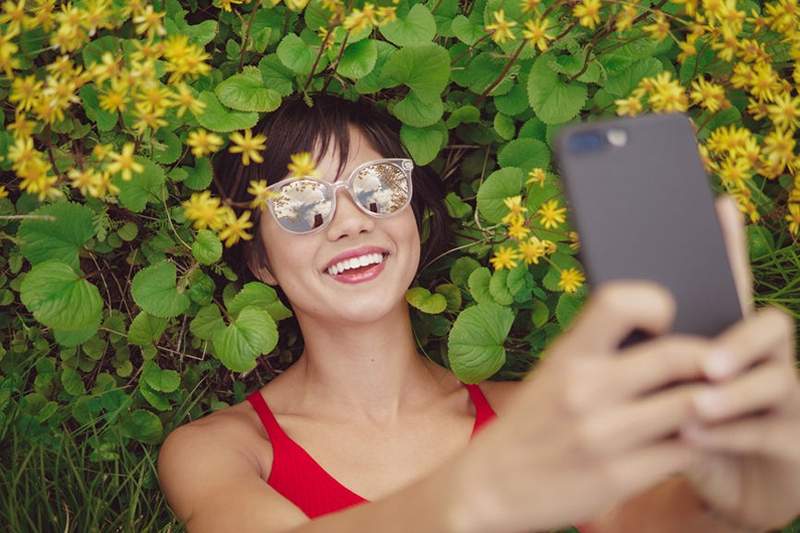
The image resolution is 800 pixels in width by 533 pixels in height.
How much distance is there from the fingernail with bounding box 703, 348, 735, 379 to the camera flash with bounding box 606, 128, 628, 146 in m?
0.42

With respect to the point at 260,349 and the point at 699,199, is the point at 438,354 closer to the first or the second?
the point at 260,349

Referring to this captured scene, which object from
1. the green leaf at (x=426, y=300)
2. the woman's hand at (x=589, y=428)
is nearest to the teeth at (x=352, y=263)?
the green leaf at (x=426, y=300)

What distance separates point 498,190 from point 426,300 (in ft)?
1.48

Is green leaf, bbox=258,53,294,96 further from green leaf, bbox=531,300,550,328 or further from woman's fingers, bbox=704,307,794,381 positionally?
woman's fingers, bbox=704,307,794,381

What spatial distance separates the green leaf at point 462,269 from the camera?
2.72 metres

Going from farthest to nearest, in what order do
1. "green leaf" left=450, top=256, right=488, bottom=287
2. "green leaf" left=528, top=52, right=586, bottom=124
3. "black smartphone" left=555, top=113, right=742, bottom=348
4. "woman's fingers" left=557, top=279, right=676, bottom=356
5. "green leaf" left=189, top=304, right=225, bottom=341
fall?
"green leaf" left=450, top=256, right=488, bottom=287, "green leaf" left=189, top=304, right=225, bottom=341, "green leaf" left=528, top=52, right=586, bottom=124, "black smartphone" left=555, top=113, right=742, bottom=348, "woman's fingers" left=557, top=279, right=676, bottom=356

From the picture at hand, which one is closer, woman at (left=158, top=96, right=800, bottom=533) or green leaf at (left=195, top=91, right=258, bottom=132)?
woman at (left=158, top=96, right=800, bottom=533)

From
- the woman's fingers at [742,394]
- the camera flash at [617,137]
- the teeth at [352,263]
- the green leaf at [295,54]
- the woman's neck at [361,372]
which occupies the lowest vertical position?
the woman's neck at [361,372]

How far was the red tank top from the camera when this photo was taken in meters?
2.36

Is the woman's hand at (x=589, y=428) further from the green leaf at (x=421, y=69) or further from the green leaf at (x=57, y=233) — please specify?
the green leaf at (x=57, y=233)

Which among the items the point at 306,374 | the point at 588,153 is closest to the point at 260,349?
the point at 306,374

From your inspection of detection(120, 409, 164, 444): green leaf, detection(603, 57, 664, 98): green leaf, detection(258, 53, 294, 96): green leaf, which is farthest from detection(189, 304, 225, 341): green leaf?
detection(603, 57, 664, 98): green leaf

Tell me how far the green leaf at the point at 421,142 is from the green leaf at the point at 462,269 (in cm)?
40

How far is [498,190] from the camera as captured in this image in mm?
2445
